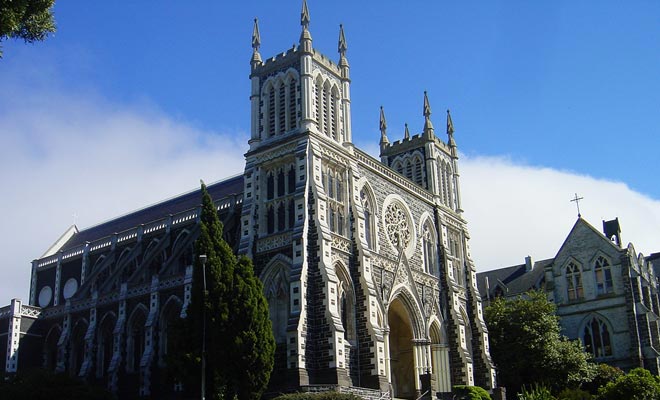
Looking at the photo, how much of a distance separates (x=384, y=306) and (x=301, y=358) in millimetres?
8181

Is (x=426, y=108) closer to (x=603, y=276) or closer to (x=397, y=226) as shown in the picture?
(x=397, y=226)

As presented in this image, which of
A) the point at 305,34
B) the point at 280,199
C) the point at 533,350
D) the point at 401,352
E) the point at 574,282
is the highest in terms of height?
the point at 305,34

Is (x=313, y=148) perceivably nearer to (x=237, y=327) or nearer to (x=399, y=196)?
(x=399, y=196)

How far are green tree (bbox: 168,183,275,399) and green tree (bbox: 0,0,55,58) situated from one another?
14560 millimetres

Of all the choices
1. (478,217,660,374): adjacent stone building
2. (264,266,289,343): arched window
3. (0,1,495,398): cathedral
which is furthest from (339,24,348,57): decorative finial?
(478,217,660,374): adjacent stone building

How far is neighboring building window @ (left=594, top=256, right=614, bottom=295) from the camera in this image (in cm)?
6212

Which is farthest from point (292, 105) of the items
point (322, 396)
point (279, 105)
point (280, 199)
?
point (322, 396)

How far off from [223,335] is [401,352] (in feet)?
59.4

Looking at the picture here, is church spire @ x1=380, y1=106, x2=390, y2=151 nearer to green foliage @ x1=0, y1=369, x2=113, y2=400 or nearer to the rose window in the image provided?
the rose window

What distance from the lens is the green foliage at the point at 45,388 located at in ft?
132

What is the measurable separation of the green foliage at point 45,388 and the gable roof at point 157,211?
14413 mm

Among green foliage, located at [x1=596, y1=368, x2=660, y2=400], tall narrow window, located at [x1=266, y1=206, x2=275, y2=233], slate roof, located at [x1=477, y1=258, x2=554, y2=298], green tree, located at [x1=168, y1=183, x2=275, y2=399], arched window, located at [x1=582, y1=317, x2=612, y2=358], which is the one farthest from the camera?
slate roof, located at [x1=477, y1=258, x2=554, y2=298]

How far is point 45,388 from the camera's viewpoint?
135 ft

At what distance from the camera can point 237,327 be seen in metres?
31.9
